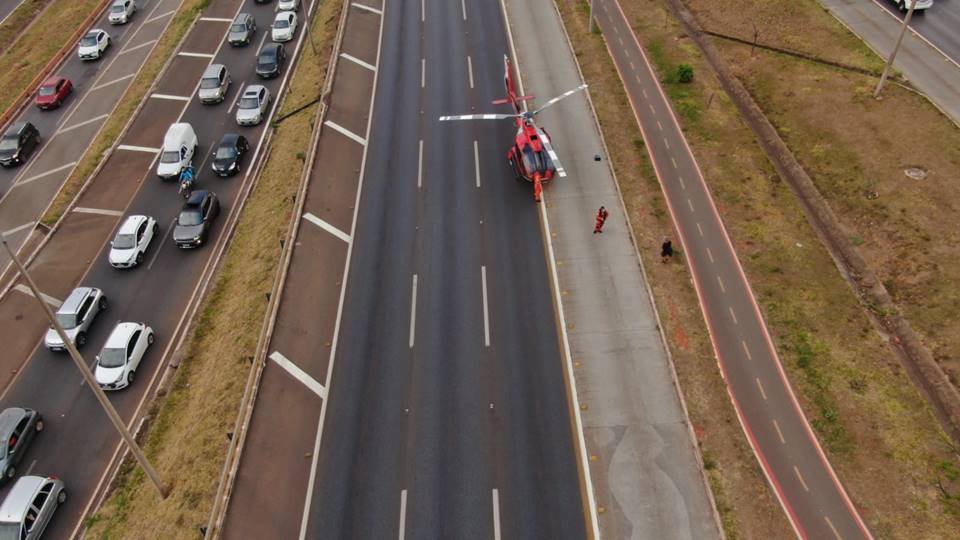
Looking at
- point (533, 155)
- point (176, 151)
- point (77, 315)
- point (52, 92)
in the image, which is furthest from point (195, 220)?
point (52, 92)

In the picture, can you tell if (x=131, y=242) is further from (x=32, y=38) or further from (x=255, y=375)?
(x=32, y=38)

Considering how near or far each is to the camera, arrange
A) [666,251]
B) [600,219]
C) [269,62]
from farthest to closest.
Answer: [269,62], [600,219], [666,251]

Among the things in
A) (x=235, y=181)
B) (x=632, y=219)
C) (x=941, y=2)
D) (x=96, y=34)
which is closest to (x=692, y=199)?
(x=632, y=219)

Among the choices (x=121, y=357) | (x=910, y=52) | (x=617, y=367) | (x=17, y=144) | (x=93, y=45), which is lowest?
(x=121, y=357)

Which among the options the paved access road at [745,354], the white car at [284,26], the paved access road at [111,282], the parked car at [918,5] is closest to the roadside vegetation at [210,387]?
the paved access road at [111,282]

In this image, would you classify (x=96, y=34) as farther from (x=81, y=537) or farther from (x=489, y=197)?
(x=81, y=537)

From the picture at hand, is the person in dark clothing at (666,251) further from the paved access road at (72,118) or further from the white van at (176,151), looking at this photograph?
the paved access road at (72,118)

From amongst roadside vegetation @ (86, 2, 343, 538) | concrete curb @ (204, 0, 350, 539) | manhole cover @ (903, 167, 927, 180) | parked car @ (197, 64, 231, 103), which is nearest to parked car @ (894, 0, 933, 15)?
manhole cover @ (903, 167, 927, 180)
